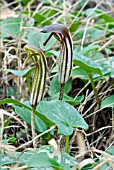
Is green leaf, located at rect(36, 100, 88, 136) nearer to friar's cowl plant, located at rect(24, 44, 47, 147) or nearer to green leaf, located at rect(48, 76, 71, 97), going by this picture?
friar's cowl plant, located at rect(24, 44, 47, 147)

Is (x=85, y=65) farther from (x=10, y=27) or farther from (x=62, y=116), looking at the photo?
(x=10, y=27)

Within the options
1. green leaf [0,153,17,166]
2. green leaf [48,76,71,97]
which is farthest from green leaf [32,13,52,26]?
green leaf [0,153,17,166]

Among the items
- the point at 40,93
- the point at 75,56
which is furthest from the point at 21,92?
the point at 40,93

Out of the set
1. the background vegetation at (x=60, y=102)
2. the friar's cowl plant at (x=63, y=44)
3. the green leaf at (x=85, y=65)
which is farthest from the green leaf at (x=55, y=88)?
the friar's cowl plant at (x=63, y=44)

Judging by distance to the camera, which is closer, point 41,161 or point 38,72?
point 41,161

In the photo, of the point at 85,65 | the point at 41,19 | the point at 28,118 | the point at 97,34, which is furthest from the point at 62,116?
the point at 41,19

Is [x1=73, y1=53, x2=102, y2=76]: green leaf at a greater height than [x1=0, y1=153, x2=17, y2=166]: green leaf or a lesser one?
greater

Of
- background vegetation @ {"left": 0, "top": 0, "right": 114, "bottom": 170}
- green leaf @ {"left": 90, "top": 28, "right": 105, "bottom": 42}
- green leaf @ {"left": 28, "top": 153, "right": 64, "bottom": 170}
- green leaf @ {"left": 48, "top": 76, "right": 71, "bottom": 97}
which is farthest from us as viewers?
green leaf @ {"left": 90, "top": 28, "right": 105, "bottom": 42}
